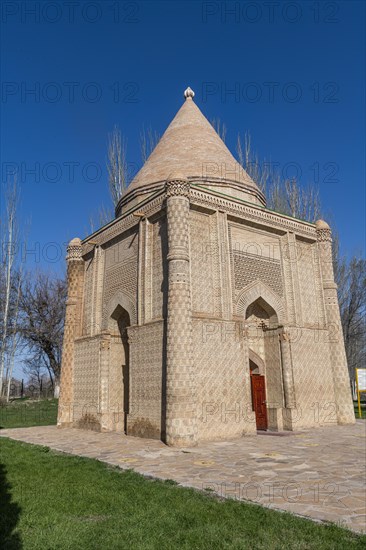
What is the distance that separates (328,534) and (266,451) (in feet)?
15.6

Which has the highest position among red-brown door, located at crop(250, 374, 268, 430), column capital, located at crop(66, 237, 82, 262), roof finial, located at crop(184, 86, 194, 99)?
roof finial, located at crop(184, 86, 194, 99)

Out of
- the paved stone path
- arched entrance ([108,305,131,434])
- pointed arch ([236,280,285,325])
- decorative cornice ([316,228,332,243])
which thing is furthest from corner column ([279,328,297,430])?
arched entrance ([108,305,131,434])

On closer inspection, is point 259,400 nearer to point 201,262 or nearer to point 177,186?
point 201,262

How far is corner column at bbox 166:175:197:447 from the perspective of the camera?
9266 millimetres

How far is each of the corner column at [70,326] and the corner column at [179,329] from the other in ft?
18.5

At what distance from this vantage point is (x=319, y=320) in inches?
543

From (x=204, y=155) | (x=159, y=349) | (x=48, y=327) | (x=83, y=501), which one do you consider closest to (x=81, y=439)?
(x=159, y=349)

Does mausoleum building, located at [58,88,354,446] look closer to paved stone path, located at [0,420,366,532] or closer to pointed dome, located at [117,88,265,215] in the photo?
pointed dome, located at [117,88,265,215]

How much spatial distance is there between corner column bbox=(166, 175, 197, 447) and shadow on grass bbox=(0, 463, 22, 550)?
4.23 m

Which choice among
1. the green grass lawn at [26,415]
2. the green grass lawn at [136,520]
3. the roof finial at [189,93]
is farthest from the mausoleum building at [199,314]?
the green grass lawn at [136,520]

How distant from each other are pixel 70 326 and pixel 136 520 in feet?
36.5

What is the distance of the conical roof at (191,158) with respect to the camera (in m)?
14.0

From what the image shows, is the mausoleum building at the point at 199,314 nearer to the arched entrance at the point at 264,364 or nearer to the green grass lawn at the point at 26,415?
the arched entrance at the point at 264,364

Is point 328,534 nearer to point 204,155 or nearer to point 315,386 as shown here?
point 315,386
